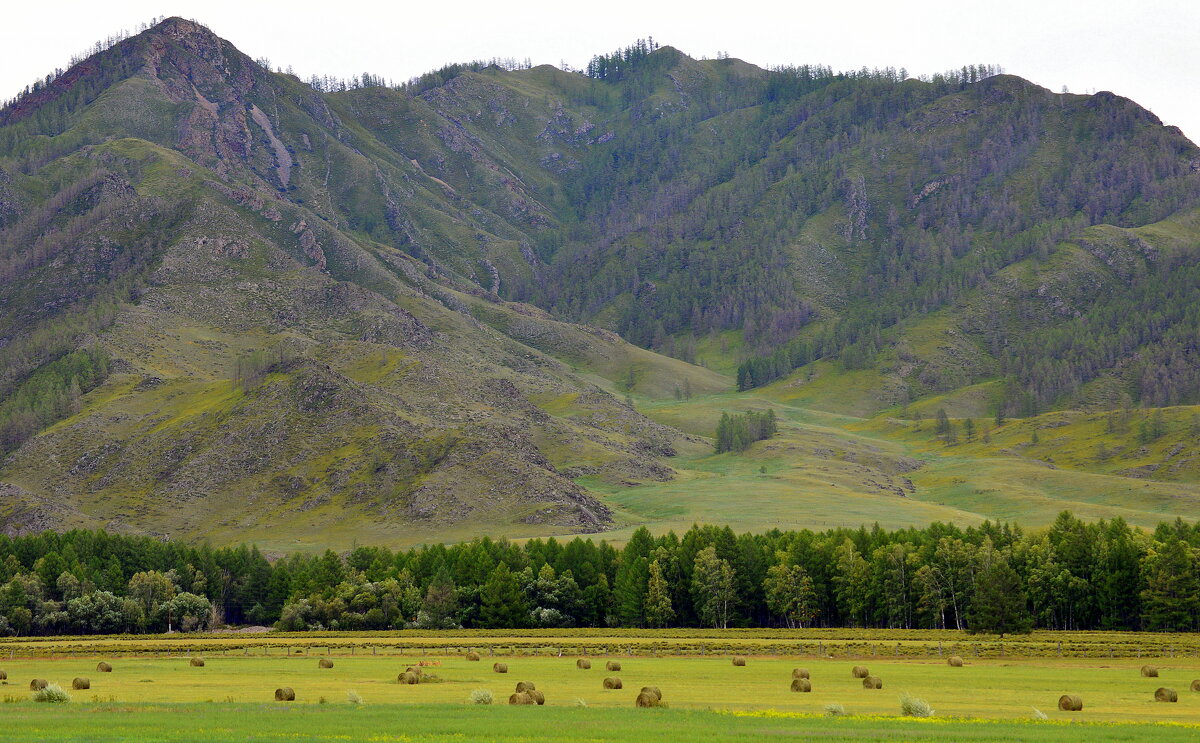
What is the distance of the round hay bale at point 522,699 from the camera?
67.0m

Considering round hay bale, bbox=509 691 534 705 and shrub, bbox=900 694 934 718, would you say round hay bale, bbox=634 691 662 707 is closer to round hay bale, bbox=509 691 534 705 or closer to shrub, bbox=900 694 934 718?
round hay bale, bbox=509 691 534 705

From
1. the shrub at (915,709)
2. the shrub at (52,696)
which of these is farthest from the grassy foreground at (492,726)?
the shrub at (52,696)

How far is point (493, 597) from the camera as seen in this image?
16238cm

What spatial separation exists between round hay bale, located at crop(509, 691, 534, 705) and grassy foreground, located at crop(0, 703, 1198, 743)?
3236 millimetres

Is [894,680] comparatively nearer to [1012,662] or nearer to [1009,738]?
[1012,662]

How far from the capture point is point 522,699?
6731cm

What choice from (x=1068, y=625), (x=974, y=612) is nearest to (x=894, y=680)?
(x=974, y=612)

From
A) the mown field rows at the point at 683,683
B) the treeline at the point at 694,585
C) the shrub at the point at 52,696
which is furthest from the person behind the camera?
the treeline at the point at 694,585

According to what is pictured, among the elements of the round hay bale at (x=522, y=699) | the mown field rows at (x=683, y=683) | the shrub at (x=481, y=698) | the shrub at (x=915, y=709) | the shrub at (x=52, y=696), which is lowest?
the mown field rows at (x=683, y=683)

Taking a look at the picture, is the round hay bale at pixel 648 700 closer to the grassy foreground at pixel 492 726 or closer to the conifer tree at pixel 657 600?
the grassy foreground at pixel 492 726

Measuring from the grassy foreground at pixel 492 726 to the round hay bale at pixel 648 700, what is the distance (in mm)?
1508

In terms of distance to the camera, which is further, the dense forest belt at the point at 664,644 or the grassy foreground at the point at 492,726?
the dense forest belt at the point at 664,644

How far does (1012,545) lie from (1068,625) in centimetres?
1210

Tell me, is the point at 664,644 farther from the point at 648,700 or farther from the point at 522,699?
the point at 648,700
